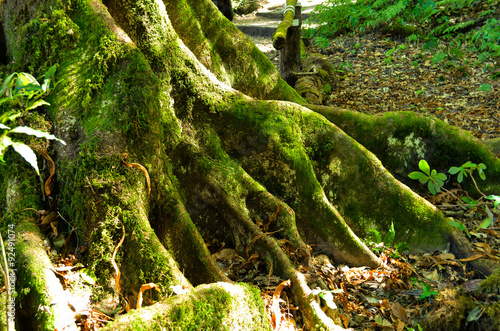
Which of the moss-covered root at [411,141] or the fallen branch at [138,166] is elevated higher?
the fallen branch at [138,166]

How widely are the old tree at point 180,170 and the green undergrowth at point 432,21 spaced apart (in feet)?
5.00

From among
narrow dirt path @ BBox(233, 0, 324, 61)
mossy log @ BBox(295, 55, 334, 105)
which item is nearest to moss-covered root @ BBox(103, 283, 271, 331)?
mossy log @ BBox(295, 55, 334, 105)

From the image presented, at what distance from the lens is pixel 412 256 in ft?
13.3

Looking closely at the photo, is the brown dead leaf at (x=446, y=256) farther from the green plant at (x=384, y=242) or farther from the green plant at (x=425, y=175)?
the green plant at (x=425, y=175)

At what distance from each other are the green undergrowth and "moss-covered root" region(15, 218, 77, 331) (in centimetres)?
530

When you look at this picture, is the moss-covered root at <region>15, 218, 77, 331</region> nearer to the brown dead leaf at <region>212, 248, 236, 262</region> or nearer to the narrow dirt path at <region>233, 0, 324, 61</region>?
the brown dead leaf at <region>212, 248, 236, 262</region>

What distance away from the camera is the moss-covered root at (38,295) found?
2.02 metres

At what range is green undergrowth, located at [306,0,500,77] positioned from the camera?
5.15 metres

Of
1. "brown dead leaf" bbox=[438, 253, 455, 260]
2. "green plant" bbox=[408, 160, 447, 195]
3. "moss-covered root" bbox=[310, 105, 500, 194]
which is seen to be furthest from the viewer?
"moss-covered root" bbox=[310, 105, 500, 194]

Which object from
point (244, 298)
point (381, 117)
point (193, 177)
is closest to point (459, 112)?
point (381, 117)

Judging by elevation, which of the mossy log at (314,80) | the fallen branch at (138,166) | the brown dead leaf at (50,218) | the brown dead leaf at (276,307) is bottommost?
the brown dead leaf at (276,307)

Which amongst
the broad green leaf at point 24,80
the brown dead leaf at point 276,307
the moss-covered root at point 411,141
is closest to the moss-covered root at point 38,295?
the broad green leaf at point 24,80

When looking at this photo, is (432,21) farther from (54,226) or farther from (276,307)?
(54,226)

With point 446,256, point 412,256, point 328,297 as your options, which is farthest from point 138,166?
point 446,256
